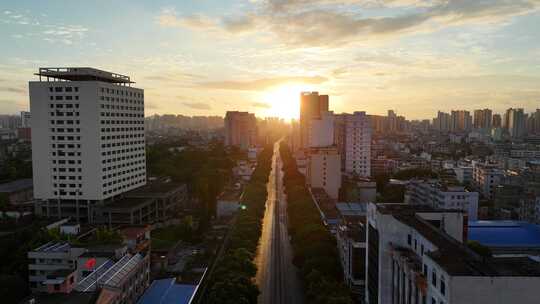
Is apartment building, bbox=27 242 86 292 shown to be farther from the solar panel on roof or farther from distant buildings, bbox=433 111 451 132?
distant buildings, bbox=433 111 451 132

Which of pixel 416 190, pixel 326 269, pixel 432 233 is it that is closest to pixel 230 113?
pixel 416 190

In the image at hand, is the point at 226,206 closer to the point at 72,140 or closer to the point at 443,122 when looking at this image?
the point at 72,140

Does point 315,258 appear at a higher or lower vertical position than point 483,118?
lower

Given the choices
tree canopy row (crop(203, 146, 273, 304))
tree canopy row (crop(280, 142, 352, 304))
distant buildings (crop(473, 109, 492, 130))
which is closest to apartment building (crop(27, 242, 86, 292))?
tree canopy row (crop(203, 146, 273, 304))

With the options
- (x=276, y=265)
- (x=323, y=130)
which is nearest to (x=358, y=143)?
(x=323, y=130)

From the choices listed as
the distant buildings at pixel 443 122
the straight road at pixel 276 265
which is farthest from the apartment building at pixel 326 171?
the distant buildings at pixel 443 122

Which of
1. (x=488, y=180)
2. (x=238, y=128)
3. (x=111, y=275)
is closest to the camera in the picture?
(x=111, y=275)
